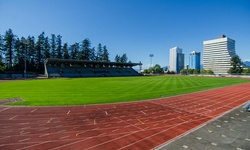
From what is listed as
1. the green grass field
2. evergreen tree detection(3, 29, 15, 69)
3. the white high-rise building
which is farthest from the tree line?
the white high-rise building

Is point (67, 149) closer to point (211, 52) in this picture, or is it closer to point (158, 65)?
point (158, 65)

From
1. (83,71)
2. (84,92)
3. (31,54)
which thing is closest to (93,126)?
(84,92)

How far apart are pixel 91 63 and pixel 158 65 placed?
77.0 m

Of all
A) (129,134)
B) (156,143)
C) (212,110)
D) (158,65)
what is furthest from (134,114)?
(158,65)

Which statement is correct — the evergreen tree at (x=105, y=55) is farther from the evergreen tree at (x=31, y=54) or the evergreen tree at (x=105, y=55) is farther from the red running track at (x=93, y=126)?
the red running track at (x=93, y=126)

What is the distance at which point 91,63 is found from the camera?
270 feet

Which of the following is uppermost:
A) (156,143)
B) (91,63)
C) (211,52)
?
(211,52)

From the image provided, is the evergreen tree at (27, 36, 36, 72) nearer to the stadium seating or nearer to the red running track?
the stadium seating

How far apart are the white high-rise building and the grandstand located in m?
98.6

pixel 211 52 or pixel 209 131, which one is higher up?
pixel 211 52

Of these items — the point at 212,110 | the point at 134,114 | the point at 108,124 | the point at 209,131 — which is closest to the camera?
the point at 209,131

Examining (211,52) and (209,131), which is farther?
(211,52)

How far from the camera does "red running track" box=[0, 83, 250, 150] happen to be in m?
7.32

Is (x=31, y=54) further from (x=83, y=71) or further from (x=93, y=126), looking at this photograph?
(x=93, y=126)
